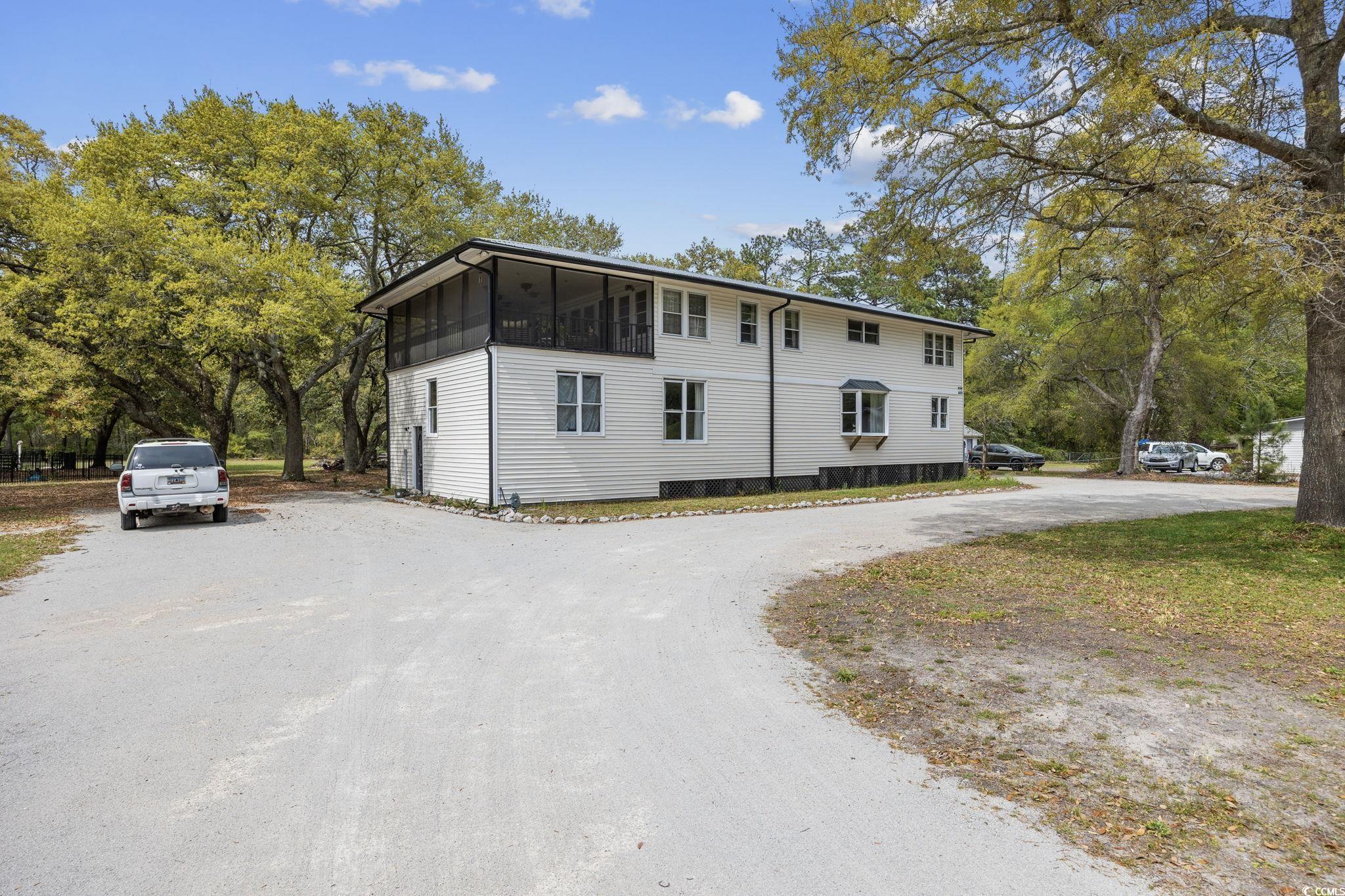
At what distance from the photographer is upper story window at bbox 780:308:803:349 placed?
70.9 ft

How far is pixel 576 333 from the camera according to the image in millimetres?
17484

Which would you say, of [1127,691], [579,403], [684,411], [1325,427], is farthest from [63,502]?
[1325,427]

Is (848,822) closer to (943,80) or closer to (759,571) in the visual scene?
(759,571)

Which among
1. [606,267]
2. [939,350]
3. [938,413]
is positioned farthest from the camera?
[939,350]

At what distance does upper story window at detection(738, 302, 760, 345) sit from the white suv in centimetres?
1393

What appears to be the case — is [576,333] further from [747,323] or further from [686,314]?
[747,323]

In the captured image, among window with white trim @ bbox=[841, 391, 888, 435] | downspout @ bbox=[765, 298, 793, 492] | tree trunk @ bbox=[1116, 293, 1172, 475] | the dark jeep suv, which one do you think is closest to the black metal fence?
downspout @ bbox=[765, 298, 793, 492]

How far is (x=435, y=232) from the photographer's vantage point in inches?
992

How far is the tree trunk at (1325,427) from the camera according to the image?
10461 mm

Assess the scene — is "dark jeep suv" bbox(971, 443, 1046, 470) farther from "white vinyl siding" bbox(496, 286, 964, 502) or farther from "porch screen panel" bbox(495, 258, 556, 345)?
"porch screen panel" bbox(495, 258, 556, 345)

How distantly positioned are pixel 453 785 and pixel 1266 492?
25840 mm

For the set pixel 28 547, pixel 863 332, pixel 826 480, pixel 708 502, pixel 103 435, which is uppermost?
pixel 863 332

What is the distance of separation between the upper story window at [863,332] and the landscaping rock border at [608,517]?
6111 mm

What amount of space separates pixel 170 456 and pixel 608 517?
29.8ft
